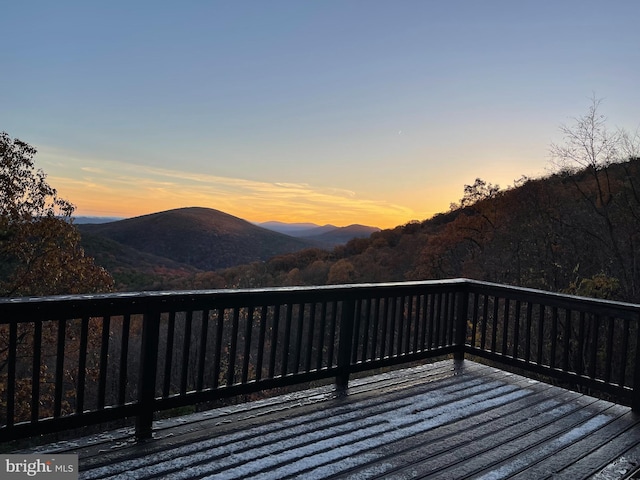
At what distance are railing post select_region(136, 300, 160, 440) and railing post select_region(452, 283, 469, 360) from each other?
295cm

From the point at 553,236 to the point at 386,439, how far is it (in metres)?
11.0

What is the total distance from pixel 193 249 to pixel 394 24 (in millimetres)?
30767

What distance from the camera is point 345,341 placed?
3.51 m

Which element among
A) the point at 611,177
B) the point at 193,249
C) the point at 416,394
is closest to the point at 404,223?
the point at 193,249

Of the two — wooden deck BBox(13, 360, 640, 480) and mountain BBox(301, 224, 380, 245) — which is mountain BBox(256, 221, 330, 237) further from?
wooden deck BBox(13, 360, 640, 480)

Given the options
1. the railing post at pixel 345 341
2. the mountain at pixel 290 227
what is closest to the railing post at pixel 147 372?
the railing post at pixel 345 341

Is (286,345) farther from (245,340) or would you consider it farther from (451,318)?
(451,318)

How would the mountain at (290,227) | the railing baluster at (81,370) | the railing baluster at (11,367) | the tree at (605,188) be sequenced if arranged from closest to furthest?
the railing baluster at (11,367)
the railing baluster at (81,370)
the tree at (605,188)
the mountain at (290,227)

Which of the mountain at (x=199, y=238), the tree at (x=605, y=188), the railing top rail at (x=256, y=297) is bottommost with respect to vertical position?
the mountain at (x=199, y=238)

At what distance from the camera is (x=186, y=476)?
6.70 ft

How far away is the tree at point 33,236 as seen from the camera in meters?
11.4

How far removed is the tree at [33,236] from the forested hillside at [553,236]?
11969 mm

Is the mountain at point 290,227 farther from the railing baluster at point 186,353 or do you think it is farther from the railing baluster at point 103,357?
the railing baluster at point 103,357

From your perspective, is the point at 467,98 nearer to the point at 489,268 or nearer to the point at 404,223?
the point at 489,268
